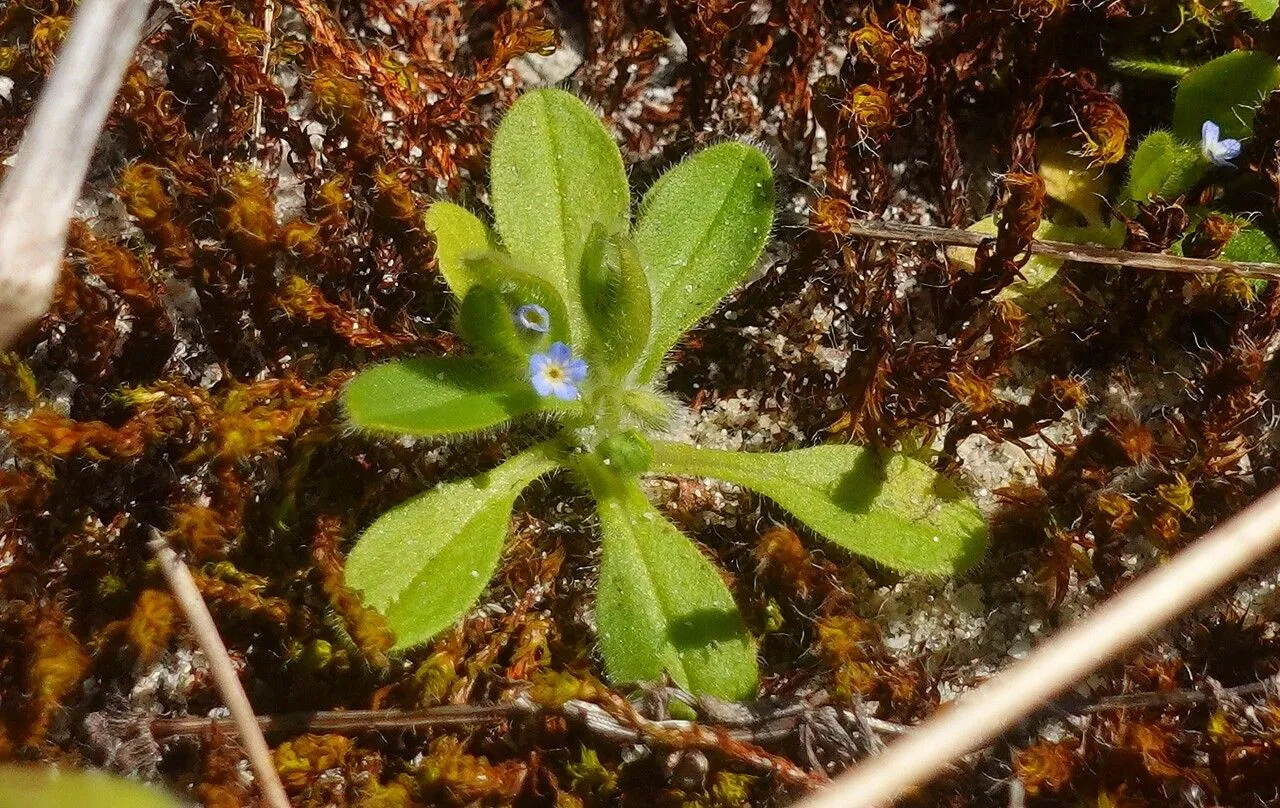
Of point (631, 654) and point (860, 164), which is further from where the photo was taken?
point (860, 164)

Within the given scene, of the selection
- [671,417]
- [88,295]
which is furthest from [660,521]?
[88,295]

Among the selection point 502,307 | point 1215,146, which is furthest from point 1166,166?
point 502,307

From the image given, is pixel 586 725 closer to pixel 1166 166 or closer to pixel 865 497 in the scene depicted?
pixel 865 497

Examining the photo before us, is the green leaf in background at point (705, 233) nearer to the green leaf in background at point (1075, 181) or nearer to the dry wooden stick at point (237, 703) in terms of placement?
the green leaf in background at point (1075, 181)

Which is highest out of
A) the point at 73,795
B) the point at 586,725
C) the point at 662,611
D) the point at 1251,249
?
the point at 73,795

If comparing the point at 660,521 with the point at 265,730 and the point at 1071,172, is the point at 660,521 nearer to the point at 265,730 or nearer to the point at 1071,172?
the point at 265,730

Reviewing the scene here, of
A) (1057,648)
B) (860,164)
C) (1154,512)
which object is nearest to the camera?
(1057,648)

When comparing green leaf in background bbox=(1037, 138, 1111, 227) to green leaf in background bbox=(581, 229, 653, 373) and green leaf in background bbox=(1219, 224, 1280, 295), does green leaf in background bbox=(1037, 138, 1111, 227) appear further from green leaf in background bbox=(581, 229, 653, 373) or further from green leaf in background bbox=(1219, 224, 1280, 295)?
green leaf in background bbox=(581, 229, 653, 373)

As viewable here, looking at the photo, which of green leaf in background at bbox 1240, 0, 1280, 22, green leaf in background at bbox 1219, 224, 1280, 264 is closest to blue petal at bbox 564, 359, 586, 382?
green leaf in background at bbox 1219, 224, 1280, 264
